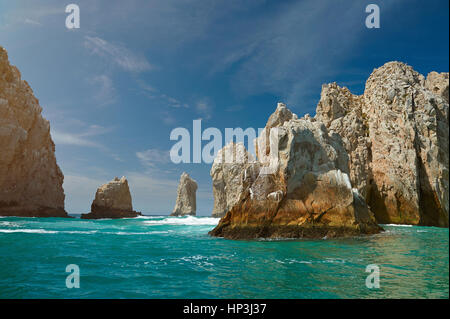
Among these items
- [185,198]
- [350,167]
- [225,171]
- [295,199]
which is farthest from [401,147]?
[185,198]

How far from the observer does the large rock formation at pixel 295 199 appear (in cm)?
1898

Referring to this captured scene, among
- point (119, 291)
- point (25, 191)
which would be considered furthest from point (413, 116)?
point (25, 191)

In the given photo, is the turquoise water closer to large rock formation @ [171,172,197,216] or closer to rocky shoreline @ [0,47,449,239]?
rocky shoreline @ [0,47,449,239]

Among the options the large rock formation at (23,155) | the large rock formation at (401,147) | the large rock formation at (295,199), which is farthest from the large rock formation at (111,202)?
the large rock formation at (295,199)

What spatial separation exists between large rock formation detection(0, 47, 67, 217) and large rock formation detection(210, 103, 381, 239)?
57033 mm

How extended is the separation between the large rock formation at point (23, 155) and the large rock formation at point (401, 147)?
65660mm

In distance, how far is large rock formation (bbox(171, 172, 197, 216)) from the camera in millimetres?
97875

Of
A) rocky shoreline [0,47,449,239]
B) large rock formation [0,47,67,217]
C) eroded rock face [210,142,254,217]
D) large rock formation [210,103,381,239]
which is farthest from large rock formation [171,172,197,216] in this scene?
large rock formation [210,103,381,239]

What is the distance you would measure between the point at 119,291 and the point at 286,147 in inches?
632

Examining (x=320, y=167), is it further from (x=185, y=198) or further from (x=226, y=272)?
(x=185, y=198)

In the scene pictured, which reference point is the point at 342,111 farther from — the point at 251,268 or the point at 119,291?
the point at 119,291

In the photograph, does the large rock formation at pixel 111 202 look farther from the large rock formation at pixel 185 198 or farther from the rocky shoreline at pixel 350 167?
the rocky shoreline at pixel 350 167

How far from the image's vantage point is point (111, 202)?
72750mm

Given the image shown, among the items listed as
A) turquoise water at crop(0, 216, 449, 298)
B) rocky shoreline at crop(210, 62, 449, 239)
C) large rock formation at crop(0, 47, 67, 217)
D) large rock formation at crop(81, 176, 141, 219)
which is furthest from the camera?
large rock formation at crop(81, 176, 141, 219)
